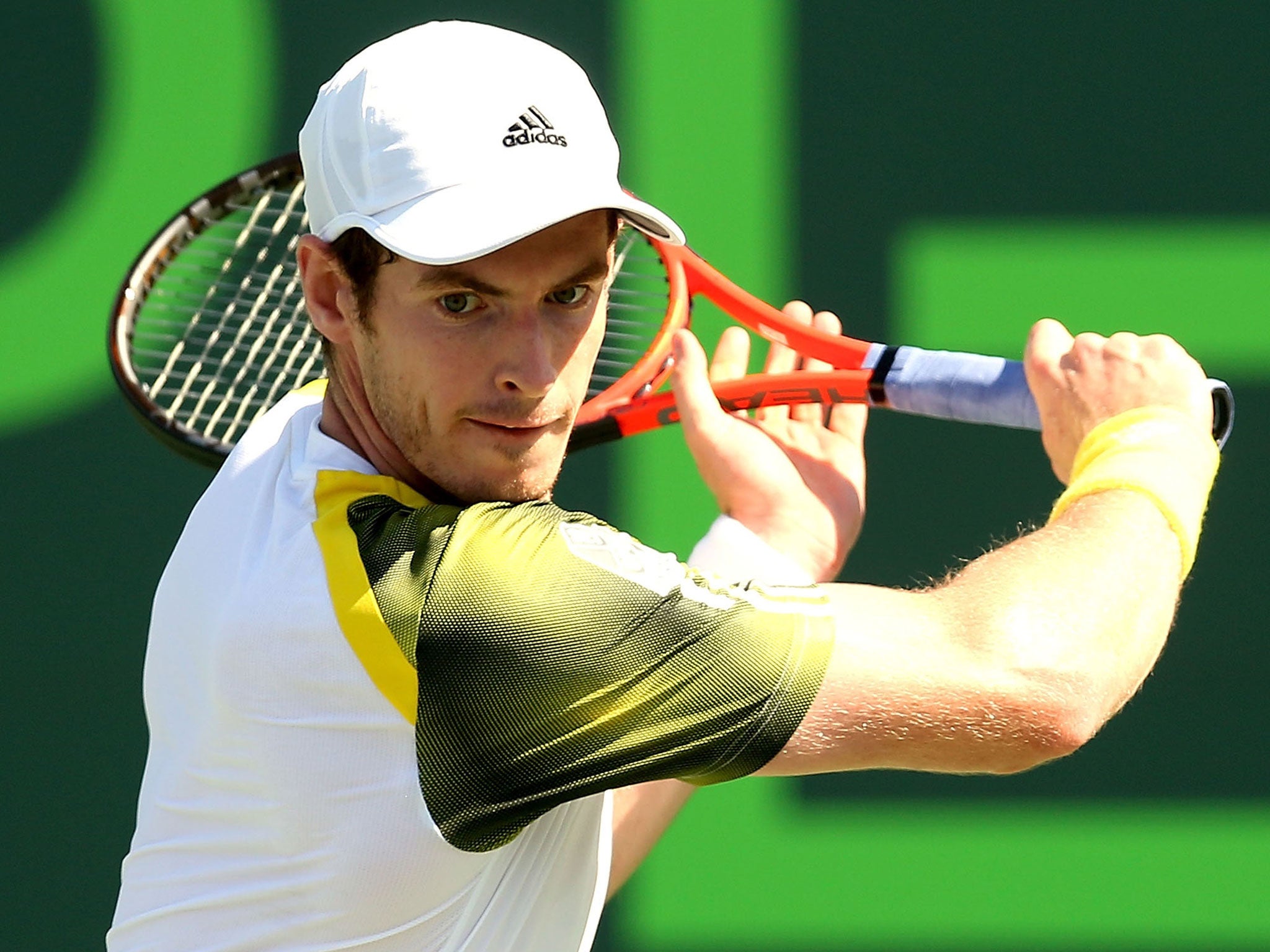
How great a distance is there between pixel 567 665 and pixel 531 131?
0.52 meters

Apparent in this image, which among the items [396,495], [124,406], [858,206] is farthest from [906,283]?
[396,495]

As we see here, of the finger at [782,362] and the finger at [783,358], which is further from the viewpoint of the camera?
the finger at [783,358]

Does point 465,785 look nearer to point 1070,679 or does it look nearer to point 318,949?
point 318,949

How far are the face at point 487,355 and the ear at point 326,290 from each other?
30mm

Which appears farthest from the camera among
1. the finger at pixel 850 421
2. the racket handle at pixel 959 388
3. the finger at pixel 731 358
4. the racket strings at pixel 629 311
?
the racket strings at pixel 629 311

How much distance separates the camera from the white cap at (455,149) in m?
1.54

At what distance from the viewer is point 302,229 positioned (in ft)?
9.54

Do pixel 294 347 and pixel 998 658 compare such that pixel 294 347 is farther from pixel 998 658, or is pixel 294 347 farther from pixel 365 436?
pixel 998 658

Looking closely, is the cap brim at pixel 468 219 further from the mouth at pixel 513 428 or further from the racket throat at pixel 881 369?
the racket throat at pixel 881 369

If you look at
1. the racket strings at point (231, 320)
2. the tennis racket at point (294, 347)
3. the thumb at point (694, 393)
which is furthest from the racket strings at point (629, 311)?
the racket strings at point (231, 320)

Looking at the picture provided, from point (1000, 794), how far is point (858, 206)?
1143 millimetres

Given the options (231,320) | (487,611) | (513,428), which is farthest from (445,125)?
(231,320)

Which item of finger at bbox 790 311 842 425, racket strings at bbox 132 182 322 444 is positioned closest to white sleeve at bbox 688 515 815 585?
finger at bbox 790 311 842 425

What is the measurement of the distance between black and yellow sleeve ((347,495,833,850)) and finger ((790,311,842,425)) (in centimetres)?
76
